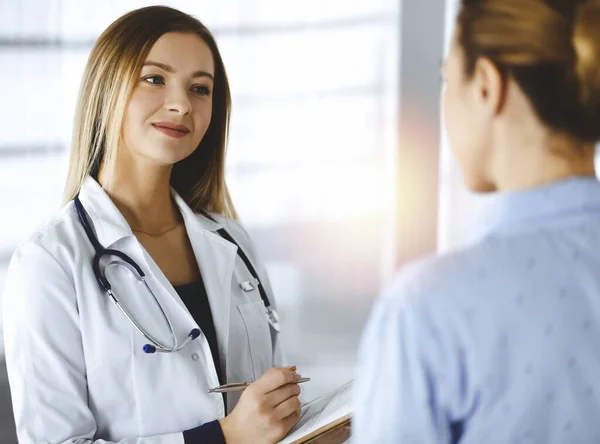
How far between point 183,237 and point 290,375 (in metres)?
0.45

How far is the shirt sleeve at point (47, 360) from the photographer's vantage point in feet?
3.69

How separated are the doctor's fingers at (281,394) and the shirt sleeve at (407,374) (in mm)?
590

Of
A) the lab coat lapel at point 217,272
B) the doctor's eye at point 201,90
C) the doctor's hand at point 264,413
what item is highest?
the doctor's eye at point 201,90

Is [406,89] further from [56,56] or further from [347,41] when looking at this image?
[56,56]

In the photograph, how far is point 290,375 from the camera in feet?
4.02

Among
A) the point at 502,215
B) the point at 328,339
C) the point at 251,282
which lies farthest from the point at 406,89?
the point at 502,215

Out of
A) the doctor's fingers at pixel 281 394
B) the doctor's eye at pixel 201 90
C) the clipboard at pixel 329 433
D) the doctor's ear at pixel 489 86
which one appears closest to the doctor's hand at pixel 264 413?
the doctor's fingers at pixel 281 394

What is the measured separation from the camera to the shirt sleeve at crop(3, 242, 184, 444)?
1.13m

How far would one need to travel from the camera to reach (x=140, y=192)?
4.67 feet

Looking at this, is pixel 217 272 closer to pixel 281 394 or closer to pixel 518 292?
pixel 281 394

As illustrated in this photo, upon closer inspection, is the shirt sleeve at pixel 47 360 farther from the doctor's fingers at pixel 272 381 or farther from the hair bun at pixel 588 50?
the hair bun at pixel 588 50

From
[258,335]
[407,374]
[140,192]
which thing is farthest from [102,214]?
[407,374]

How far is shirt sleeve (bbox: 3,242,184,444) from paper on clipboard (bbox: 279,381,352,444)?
22 cm

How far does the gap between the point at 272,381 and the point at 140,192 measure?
0.52 m
